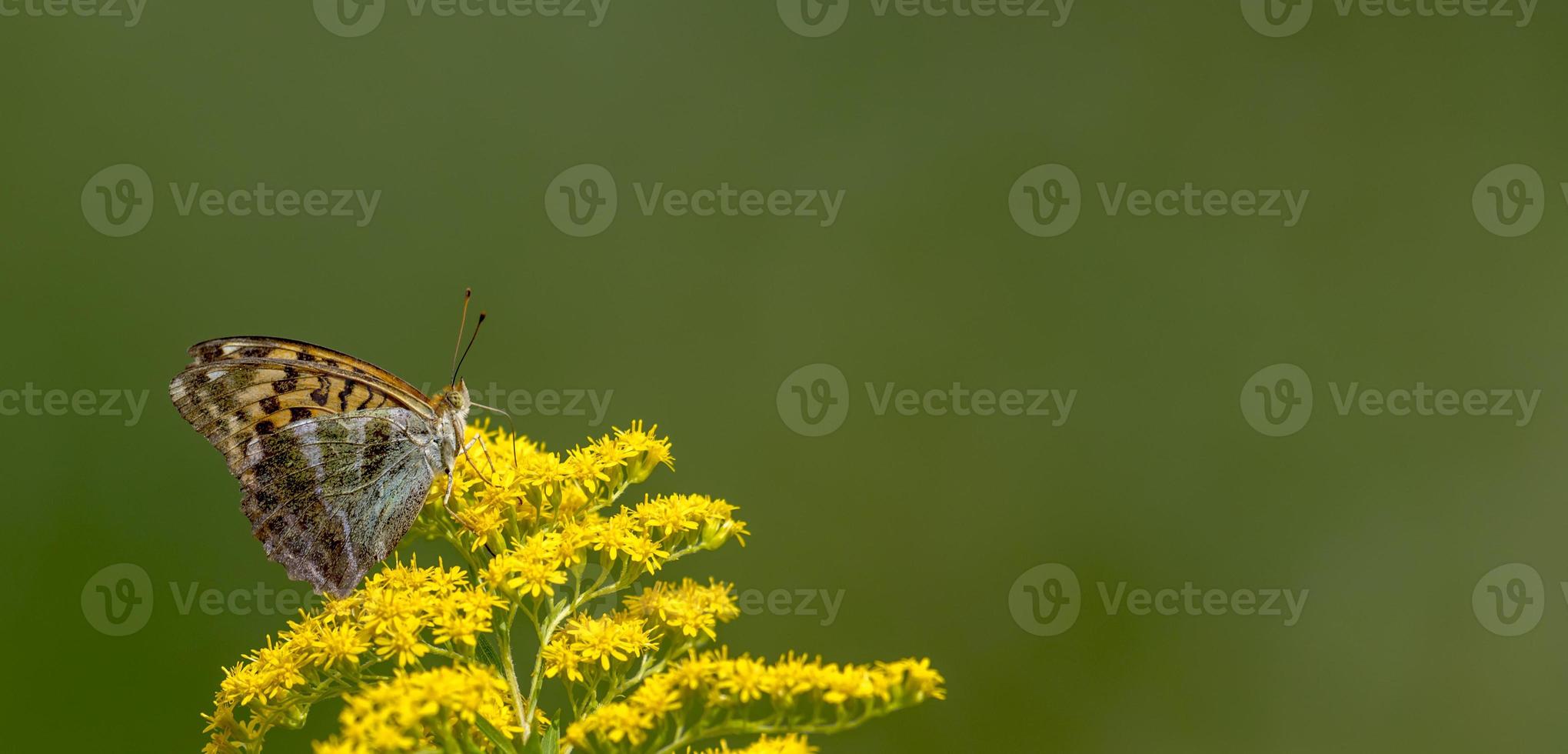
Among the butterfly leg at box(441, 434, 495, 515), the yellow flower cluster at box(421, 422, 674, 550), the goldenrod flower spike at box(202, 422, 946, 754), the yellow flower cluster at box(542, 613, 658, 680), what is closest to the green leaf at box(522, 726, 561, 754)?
the goldenrod flower spike at box(202, 422, 946, 754)

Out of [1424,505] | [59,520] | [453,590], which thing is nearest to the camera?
[453,590]

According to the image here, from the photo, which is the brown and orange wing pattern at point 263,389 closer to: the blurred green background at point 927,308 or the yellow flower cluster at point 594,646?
the yellow flower cluster at point 594,646

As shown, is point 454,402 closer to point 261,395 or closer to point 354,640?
point 261,395

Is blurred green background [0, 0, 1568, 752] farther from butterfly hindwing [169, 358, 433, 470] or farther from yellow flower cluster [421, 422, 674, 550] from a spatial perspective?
yellow flower cluster [421, 422, 674, 550]

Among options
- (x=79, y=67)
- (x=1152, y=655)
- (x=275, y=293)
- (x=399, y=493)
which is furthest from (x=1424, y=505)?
(x=79, y=67)

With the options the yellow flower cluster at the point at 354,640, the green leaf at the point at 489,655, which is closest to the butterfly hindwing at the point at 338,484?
the yellow flower cluster at the point at 354,640

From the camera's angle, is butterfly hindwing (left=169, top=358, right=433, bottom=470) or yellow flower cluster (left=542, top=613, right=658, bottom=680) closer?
yellow flower cluster (left=542, top=613, right=658, bottom=680)

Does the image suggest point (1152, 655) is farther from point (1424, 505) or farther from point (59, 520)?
point (59, 520)
